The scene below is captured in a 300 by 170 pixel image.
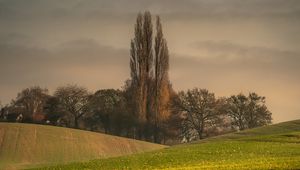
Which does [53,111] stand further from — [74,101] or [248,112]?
[248,112]

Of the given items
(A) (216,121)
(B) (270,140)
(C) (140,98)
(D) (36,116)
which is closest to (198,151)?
(B) (270,140)

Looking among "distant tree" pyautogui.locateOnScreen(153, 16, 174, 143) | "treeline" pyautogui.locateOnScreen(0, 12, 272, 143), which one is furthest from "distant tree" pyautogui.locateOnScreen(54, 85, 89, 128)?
"distant tree" pyautogui.locateOnScreen(153, 16, 174, 143)

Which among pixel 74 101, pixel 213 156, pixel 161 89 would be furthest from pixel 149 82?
pixel 213 156

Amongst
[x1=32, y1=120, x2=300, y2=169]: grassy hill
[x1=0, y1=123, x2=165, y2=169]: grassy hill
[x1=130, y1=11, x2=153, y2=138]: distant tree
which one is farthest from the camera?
[x1=130, y1=11, x2=153, y2=138]: distant tree

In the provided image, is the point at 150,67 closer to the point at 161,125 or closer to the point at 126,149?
the point at 161,125

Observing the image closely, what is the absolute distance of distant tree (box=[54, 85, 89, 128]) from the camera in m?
148

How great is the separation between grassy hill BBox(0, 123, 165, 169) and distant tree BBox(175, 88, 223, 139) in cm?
2309

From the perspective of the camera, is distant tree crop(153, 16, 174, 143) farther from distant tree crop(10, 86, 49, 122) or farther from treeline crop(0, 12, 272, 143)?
distant tree crop(10, 86, 49, 122)

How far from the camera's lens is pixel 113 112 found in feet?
459

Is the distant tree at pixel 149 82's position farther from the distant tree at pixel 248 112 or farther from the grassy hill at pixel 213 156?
the grassy hill at pixel 213 156

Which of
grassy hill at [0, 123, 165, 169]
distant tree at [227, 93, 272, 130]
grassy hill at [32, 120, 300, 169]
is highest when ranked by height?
distant tree at [227, 93, 272, 130]

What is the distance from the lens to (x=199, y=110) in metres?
136

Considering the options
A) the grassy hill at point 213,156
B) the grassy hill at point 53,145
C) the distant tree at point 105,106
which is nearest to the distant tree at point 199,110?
the distant tree at point 105,106

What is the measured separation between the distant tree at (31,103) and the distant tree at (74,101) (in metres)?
4.40
